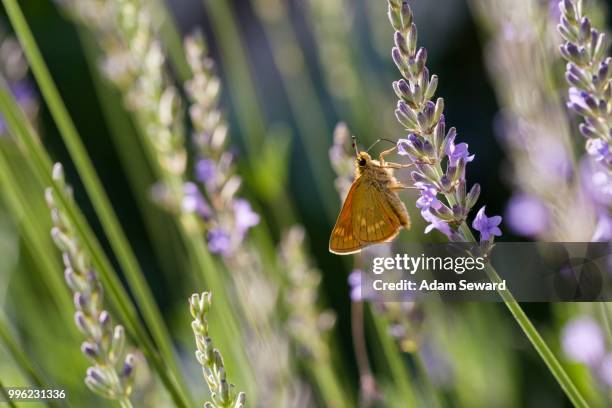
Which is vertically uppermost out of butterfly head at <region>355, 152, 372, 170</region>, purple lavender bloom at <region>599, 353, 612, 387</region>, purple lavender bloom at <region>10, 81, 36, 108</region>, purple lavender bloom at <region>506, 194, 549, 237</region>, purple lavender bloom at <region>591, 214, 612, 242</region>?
purple lavender bloom at <region>10, 81, 36, 108</region>

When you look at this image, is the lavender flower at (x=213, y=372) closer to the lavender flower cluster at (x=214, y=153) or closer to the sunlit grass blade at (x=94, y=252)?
the sunlit grass blade at (x=94, y=252)

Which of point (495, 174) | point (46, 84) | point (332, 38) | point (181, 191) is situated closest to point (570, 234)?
point (181, 191)

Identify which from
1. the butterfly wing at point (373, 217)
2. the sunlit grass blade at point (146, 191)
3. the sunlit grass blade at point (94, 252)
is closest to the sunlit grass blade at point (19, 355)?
the sunlit grass blade at point (94, 252)

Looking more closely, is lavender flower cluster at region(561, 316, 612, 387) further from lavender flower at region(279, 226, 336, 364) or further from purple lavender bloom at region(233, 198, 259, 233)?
purple lavender bloom at region(233, 198, 259, 233)

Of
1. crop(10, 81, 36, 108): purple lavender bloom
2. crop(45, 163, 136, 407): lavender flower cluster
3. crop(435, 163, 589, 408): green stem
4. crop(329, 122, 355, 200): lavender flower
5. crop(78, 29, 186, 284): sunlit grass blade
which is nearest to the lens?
crop(435, 163, 589, 408): green stem

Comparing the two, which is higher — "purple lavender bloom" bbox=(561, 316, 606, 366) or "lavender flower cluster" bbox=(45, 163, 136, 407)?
"lavender flower cluster" bbox=(45, 163, 136, 407)

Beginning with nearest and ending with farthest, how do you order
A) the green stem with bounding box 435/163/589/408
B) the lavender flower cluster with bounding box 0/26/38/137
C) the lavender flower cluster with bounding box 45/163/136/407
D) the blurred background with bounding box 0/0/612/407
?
1. the green stem with bounding box 435/163/589/408
2. the lavender flower cluster with bounding box 45/163/136/407
3. the blurred background with bounding box 0/0/612/407
4. the lavender flower cluster with bounding box 0/26/38/137

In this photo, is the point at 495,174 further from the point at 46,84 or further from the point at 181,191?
the point at 46,84

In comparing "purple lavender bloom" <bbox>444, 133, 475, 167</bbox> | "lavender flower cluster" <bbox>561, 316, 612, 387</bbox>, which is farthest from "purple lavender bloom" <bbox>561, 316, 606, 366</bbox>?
"purple lavender bloom" <bbox>444, 133, 475, 167</bbox>
